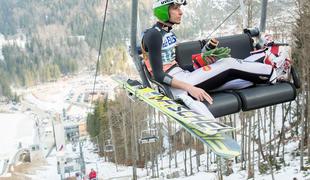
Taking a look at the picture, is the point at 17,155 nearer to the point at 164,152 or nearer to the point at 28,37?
the point at 164,152

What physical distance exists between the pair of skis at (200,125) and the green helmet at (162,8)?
0.72 metres

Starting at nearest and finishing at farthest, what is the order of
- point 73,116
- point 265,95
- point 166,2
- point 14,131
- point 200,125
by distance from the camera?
point 200,125 < point 166,2 < point 265,95 < point 14,131 < point 73,116

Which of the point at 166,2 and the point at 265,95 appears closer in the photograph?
the point at 166,2

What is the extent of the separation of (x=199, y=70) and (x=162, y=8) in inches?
26.1

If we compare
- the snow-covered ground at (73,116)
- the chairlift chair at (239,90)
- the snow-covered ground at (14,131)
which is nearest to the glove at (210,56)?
the chairlift chair at (239,90)

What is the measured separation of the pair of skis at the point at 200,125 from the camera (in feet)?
8.63

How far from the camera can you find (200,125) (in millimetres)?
2967

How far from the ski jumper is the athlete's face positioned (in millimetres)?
100

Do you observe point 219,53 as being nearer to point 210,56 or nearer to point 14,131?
point 210,56

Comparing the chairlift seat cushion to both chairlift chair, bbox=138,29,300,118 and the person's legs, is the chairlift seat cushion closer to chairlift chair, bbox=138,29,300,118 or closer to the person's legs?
chairlift chair, bbox=138,29,300,118

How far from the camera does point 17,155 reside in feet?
152

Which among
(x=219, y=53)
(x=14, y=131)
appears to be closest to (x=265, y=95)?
(x=219, y=53)

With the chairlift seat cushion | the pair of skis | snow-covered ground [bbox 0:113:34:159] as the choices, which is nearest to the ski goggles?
the pair of skis

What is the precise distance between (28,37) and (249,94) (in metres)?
162
